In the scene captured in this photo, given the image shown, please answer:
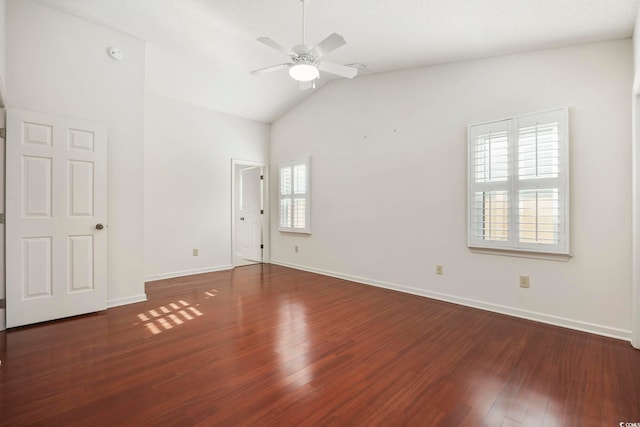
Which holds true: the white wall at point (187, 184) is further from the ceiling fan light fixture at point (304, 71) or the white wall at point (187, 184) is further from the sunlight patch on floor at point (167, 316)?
the ceiling fan light fixture at point (304, 71)

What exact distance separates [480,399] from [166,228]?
4778 millimetres

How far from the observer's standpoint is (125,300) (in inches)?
141

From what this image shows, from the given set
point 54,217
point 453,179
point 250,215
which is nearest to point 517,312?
point 453,179

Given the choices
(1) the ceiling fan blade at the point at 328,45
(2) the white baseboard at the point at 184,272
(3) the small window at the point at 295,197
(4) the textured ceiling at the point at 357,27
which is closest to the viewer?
(1) the ceiling fan blade at the point at 328,45

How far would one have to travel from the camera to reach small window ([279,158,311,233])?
5586 mm

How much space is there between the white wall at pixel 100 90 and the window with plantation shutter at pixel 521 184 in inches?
163

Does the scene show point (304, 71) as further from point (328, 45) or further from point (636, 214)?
point (636, 214)

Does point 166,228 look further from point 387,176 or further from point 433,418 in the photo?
point 433,418

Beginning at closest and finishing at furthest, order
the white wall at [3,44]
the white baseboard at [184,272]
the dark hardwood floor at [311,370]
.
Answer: the dark hardwood floor at [311,370]
the white wall at [3,44]
the white baseboard at [184,272]

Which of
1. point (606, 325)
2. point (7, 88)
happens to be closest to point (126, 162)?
point (7, 88)

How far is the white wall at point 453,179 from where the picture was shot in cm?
275

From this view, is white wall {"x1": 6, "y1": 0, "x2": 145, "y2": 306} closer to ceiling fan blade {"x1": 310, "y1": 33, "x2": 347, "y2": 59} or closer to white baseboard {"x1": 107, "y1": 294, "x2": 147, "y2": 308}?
white baseboard {"x1": 107, "y1": 294, "x2": 147, "y2": 308}

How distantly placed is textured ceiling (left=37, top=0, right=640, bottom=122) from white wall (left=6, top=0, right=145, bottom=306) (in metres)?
0.20

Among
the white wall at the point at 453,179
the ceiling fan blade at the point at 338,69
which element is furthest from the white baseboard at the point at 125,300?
the ceiling fan blade at the point at 338,69
